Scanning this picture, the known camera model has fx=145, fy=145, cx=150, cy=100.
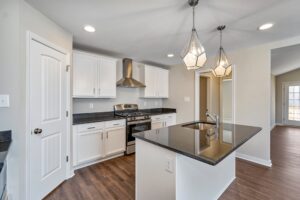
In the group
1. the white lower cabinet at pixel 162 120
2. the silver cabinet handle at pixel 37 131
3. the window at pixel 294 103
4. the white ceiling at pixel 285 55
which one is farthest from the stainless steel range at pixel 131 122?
the window at pixel 294 103

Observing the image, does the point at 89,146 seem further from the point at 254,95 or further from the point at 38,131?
the point at 254,95

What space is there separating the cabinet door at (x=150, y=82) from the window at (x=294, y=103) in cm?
688

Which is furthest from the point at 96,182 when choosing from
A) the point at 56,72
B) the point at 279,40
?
the point at 279,40

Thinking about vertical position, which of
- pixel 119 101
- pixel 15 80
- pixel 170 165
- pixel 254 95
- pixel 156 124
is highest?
pixel 15 80

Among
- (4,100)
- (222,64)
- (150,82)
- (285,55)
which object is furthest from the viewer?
(150,82)

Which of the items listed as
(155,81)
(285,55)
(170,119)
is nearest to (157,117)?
(170,119)

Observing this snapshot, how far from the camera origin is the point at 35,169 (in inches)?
70.4

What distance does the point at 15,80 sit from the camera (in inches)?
60.5

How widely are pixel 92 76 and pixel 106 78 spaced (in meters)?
0.32

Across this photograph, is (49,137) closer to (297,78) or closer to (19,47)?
(19,47)

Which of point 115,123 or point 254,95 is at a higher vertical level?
point 254,95

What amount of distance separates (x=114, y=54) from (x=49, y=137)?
2325 mm

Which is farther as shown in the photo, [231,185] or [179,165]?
[231,185]

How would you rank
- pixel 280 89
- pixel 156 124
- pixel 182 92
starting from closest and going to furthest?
1. pixel 156 124
2. pixel 182 92
3. pixel 280 89
